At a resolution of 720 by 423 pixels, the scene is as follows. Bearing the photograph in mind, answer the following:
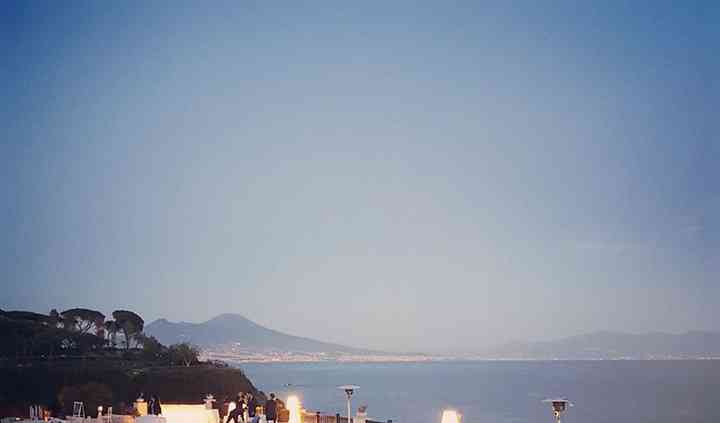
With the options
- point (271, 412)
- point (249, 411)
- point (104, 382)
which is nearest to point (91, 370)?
point (104, 382)

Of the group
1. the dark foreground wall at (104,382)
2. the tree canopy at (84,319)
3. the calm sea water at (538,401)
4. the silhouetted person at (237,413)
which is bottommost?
the calm sea water at (538,401)

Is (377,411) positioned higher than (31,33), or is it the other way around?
(31,33)

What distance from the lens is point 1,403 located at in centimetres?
5488

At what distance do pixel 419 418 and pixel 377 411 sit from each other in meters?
6.95

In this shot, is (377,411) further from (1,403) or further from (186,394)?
(1,403)

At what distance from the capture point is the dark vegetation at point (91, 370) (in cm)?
5716

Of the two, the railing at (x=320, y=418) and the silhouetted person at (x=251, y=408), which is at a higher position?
the silhouetted person at (x=251, y=408)

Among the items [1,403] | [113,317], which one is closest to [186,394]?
[1,403]

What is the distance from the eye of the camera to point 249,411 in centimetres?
1722

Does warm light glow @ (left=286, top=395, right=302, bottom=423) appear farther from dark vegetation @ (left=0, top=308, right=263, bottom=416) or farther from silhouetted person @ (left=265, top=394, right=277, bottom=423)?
dark vegetation @ (left=0, top=308, right=263, bottom=416)

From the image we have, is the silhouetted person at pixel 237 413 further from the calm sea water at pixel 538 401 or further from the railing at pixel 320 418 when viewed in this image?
the calm sea water at pixel 538 401

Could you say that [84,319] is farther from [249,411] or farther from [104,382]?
[249,411]

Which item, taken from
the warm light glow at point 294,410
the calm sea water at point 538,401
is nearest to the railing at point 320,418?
the warm light glow at point 294,410

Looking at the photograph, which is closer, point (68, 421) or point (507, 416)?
point (68, 421)
